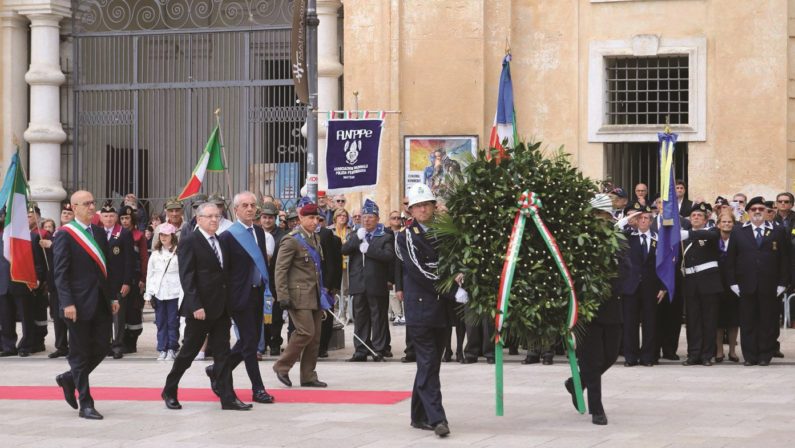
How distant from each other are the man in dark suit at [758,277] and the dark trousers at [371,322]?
4026mm

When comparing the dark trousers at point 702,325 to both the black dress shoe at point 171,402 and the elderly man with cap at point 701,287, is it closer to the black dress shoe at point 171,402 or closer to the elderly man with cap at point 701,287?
the elderly man with cap at point 701,287

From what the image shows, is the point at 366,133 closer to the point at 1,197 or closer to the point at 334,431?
the point at 1,197

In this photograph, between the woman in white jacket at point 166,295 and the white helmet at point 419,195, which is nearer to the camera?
the white helmet at point 419,195

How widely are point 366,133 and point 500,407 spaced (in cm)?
760

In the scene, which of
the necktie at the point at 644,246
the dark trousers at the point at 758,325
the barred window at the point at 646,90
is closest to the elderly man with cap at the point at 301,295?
the necktie at the point at 644,246

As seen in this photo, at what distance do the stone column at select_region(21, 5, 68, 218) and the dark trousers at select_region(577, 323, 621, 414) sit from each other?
1640cm

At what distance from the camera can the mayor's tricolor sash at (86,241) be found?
12.5m

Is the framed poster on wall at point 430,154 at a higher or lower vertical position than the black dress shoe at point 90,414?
higher

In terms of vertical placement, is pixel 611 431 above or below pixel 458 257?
below

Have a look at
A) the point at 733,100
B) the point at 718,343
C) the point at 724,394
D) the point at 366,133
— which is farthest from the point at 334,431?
the point at 733,100

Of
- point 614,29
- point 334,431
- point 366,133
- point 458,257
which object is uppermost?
point 614,29

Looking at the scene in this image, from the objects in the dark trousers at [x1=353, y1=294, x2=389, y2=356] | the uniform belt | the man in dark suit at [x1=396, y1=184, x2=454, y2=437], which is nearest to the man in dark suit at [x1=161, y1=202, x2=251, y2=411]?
the man in dark suit at [x1=396, y1=184, x2=454, y2=437]

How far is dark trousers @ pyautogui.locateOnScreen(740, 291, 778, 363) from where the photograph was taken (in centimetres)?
1616

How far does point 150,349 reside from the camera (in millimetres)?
19047
